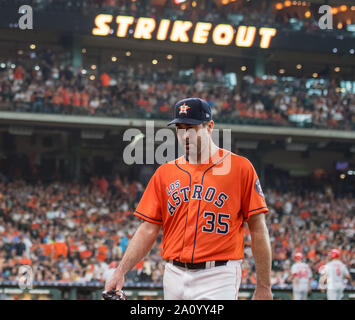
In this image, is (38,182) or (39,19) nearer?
(38,182)

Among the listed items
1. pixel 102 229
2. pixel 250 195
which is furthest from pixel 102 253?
pixel 250 195

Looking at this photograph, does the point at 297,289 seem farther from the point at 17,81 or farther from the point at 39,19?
the point at 39,19

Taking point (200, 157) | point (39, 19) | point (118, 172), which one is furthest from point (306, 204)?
point (200, 157)

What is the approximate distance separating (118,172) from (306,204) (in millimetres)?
7139

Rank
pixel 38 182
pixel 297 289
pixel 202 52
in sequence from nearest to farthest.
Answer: pixel 297 289
pixel 38 182
pixel 202 52

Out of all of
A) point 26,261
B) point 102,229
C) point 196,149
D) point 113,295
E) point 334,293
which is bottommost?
point 334,293

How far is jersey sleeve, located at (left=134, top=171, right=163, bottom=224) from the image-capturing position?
4609 millimetres

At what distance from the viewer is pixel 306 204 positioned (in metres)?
25.2

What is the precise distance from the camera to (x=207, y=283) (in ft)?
14.3

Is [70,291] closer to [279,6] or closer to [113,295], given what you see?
[113,295]

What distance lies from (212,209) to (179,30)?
22367mm

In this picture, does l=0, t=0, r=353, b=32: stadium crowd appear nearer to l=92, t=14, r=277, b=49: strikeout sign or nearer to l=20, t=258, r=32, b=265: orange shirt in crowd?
l=92, t=14, r=277, b=49: strikeout sign

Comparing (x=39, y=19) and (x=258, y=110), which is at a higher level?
(x=39, y=19)

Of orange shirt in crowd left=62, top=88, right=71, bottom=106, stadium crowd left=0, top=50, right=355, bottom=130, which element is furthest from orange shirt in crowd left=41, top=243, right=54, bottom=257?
orange shirt in crowd left=62, top=88, right=71, bottom=106
